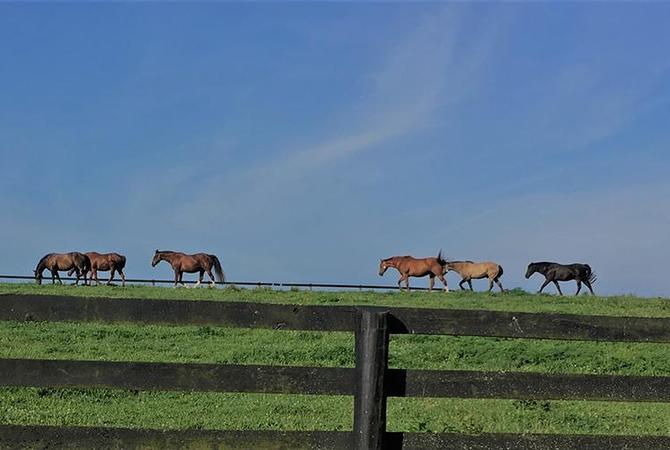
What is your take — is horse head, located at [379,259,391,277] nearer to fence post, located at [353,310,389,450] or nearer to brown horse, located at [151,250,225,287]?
brown horse, located at [151,250,225,287]

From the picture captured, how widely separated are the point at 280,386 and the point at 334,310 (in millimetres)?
636

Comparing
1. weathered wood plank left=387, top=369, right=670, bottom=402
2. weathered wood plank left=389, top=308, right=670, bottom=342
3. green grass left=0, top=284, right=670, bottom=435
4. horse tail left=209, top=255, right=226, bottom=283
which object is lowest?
green grass left=0, top=284, right=670, bottom=435

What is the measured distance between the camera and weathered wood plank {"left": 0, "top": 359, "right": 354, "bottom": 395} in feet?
18.5

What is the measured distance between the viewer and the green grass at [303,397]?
10.4 metres

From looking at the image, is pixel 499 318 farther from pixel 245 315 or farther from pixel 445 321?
pixel 245 315

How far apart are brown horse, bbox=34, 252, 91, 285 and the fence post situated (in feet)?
127

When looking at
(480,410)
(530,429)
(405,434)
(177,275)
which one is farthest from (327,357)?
(177,275)

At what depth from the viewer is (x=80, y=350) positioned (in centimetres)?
1559

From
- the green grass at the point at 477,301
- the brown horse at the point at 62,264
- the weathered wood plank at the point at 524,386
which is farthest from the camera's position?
the brown horse at the point at 62,264

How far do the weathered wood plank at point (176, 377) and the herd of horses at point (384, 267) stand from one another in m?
35.2

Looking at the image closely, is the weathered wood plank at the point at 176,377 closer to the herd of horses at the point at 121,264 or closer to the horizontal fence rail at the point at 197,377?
the horizontal fence rail at the point at 197,377

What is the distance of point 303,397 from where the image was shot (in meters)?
12.3

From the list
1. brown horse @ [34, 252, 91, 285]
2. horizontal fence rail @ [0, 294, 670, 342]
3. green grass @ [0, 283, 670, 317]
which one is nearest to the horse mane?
brown horse @ [34, 252, 91, 285]

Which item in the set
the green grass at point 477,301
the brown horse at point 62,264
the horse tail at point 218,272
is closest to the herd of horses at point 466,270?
the horse tail at point 218,272
